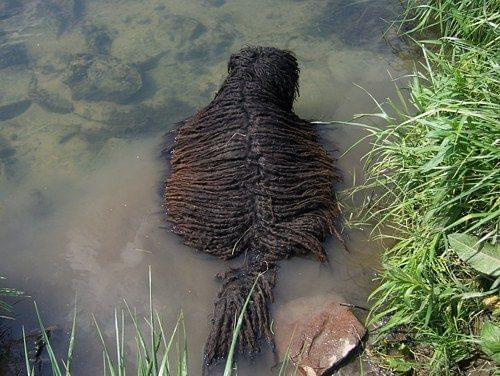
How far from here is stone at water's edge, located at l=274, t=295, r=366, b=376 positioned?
11.2 ft

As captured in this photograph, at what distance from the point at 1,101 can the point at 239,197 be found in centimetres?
280

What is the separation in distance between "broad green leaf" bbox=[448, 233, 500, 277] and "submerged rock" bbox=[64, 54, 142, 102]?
3375 mm

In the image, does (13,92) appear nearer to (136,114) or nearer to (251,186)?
(136,114)

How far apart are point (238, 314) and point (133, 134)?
2.24 m

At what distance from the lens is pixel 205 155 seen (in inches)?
169

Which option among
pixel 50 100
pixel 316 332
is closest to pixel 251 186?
pixel 316 332

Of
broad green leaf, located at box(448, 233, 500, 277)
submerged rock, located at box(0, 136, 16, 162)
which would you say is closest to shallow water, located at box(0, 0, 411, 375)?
submerged rock, located at box(0, 136, 16, 162)

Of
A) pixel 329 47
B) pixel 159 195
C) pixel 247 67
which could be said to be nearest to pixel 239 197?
pixel 159 195

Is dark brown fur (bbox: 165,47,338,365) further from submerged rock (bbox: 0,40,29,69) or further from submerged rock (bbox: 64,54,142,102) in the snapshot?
submerged rock (bbox: 0,40,29,69)

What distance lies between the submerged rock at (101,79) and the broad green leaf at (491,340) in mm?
3706

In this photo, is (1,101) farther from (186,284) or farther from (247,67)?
(186,284)

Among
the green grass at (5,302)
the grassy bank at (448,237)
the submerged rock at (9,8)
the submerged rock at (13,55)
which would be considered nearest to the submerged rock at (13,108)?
the submerged rock at (13,55)

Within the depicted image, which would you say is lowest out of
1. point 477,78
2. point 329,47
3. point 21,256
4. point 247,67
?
point 21,256

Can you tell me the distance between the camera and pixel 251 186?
400 centimetres
